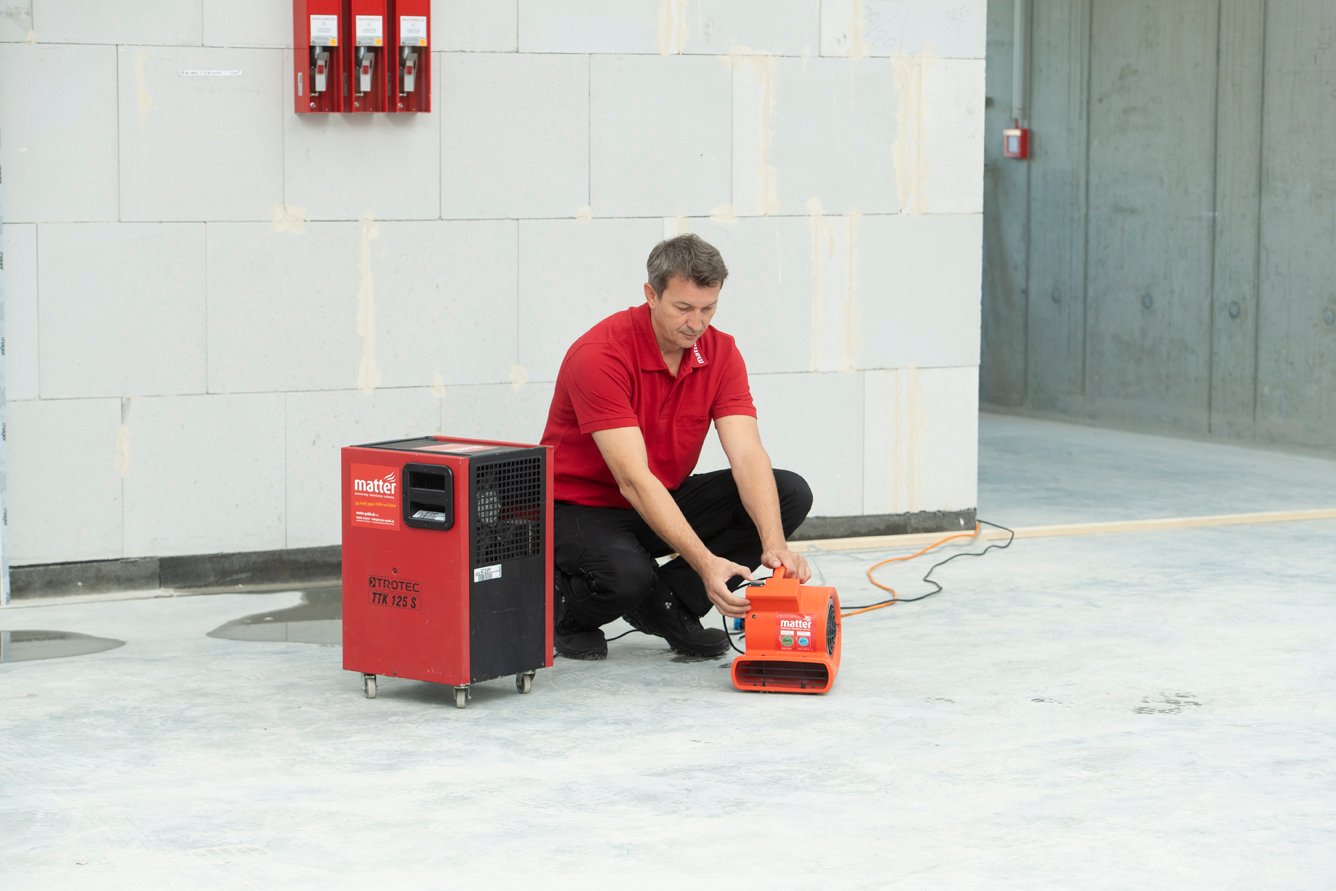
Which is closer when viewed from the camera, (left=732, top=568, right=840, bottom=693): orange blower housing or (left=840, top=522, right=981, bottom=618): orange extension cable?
(left=732, top=568, right=840, bottom=693): orange blower housing

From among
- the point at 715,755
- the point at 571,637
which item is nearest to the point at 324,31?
the point at 571,637

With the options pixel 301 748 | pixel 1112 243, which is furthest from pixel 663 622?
pixel 1112 243

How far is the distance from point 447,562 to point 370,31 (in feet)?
6.60

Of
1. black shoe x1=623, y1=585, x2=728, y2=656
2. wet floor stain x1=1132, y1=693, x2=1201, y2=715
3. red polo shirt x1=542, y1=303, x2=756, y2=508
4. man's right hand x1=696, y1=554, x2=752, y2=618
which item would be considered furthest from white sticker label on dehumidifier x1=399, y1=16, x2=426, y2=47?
wet floor stain x1=1132, y1=693, x2=1201, y2=715

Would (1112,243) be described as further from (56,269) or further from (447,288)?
(56,269)

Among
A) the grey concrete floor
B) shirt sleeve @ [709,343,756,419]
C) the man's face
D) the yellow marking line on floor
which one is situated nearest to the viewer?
the grey concrete floor

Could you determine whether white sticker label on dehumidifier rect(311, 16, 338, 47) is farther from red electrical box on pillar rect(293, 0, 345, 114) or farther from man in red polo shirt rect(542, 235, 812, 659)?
man in red polo shirt rect(542, 235, 812, 659)

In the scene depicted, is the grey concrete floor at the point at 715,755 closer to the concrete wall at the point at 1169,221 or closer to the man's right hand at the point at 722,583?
the man's right hand at the point at 722,583

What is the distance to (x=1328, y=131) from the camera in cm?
823

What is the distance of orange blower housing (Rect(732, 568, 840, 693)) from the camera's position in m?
4.18

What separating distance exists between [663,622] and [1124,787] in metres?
1.49

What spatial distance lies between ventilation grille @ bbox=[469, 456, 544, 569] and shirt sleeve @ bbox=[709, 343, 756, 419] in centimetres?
62

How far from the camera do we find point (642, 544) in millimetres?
4691

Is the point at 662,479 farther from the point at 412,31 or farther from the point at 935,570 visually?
the point at 412,31
